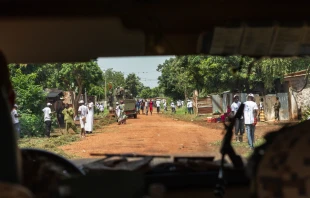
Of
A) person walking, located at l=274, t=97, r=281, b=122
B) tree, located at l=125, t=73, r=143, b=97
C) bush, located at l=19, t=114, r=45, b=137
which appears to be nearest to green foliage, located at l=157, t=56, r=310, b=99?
person walking, located at l=274, t=97, r=281, b=122

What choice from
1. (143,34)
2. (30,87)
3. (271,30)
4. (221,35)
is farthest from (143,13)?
(30,87)

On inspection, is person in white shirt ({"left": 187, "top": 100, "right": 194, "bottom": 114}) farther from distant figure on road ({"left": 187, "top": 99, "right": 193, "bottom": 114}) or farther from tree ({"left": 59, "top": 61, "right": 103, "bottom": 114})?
tree ({"left": 59, "top": 61, "right": 103, "bottom": 114})

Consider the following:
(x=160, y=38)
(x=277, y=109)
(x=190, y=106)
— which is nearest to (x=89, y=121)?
→ (x=277, y=109)

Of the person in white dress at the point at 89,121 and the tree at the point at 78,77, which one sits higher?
the tree at the point at 78,77

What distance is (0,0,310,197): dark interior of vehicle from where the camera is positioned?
2312 millimetres

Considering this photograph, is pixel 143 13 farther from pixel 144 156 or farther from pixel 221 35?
pixel 144 156

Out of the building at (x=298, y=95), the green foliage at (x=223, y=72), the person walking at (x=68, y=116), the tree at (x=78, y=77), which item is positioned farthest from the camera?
the person walking at (x=68, y=116)

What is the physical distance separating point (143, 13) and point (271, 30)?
0.65m

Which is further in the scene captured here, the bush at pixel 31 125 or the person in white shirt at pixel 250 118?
the bush at pixel 31 125

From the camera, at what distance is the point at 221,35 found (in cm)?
236

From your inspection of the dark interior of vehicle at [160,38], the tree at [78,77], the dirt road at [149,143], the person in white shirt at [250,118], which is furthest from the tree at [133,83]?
the dark interior of vehicle at [160,38]

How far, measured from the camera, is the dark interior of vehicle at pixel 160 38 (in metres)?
2.31

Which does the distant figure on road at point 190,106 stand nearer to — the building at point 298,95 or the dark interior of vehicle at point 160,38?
the building at point 298,95

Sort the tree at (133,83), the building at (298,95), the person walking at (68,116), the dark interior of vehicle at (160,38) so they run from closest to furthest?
the dark interior of vehicle at (160,38)
the building at (298,95)
the person walking at (68,116)
the tree at (133,83)
